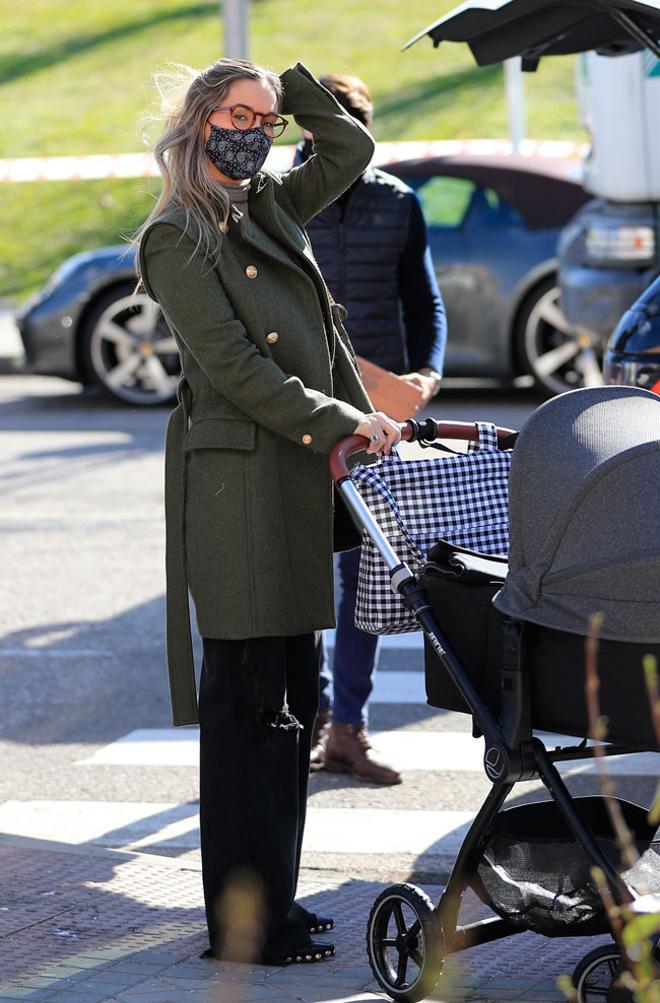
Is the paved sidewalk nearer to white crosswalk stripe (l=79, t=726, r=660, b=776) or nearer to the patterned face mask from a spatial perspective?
white crosswalk stripe (l=79, t=726, r=660, b=776)

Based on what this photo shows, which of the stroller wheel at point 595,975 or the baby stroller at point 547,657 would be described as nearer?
the baby stroller at point 547,657

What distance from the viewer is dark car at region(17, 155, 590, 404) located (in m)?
12.5

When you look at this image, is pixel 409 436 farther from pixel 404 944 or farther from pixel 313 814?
pixel 313 814

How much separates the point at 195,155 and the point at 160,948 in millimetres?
1837

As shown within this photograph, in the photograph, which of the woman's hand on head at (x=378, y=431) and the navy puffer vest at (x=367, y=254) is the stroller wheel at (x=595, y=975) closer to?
the woman's hand on head at (x=378, y=431)

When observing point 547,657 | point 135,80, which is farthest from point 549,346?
point 135,80

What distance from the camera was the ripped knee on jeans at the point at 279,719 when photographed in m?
4.21

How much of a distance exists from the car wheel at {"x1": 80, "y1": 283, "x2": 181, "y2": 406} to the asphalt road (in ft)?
5.56

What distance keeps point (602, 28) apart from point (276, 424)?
8.95 feet

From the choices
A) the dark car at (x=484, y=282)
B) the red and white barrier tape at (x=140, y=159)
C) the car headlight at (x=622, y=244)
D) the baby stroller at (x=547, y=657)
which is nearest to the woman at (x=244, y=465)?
the baby stroller at (x=547, y=657)

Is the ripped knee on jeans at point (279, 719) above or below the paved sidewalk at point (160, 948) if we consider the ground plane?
above

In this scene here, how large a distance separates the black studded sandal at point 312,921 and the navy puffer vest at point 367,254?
212 centimetres

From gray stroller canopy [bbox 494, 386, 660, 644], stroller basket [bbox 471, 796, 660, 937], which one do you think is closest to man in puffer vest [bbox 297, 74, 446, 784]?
stroller basket [bbox 471, 796, 660, 937]

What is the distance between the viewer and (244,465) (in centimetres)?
416
